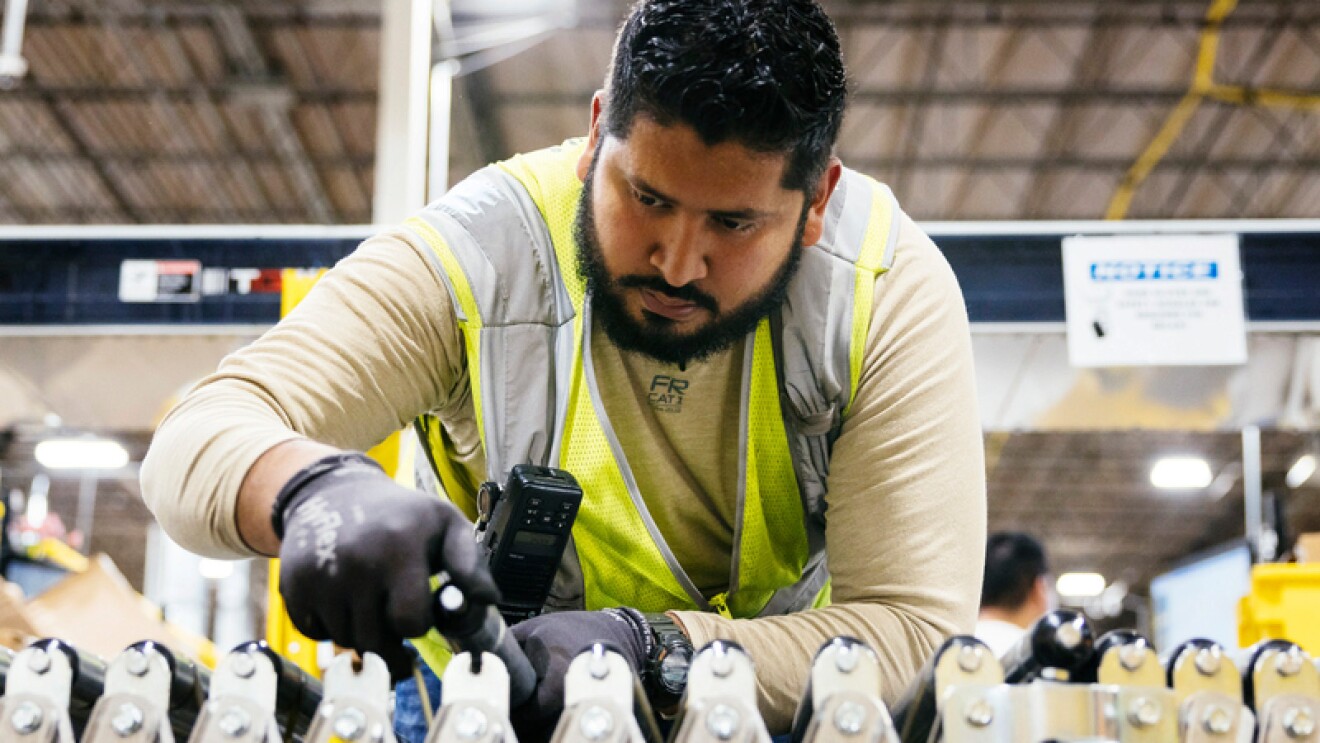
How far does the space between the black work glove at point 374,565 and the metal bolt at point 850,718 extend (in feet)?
0.80

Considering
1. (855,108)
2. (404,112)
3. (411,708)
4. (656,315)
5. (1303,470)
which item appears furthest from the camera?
(1303,470)

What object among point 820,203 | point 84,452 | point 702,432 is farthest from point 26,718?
point 84,452

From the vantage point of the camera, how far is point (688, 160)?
4.46 feet

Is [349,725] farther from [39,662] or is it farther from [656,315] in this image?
[656,315]

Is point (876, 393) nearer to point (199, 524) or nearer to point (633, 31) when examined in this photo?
point (633, 31)

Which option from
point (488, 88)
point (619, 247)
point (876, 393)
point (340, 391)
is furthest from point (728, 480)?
point (488, 88)

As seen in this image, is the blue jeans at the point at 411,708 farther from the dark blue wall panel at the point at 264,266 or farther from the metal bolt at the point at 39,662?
the dark blue wall panel at the point at 264,266

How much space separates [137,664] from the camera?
Answer: 0.94m

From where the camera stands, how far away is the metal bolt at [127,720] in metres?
0.87

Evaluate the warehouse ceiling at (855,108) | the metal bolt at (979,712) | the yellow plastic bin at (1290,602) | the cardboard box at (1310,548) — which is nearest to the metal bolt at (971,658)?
the metal bolt at (979,712)

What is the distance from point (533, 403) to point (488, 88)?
24.7 ft

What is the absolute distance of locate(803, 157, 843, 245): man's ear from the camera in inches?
60.0

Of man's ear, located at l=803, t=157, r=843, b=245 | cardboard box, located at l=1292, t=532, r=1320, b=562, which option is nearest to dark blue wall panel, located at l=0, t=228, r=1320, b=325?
cardboard box, located at l=1292, t=532, r=1320, b=562

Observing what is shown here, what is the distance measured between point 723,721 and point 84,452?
8645 mm
